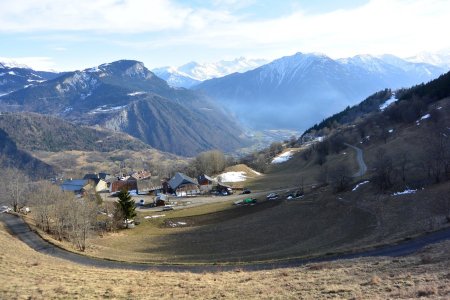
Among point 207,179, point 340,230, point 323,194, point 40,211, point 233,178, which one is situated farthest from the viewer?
point 233,178

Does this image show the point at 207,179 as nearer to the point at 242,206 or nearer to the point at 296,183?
the point at 296,183

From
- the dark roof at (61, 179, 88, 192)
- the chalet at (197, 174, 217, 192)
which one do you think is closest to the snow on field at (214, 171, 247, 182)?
the chalet at (197, 174, 217, 192)

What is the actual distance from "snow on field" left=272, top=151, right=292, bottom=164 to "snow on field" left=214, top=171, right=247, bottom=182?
110ft

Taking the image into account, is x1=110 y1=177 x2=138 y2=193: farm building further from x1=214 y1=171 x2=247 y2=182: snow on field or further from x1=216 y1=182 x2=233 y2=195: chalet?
x1=216 y1=182 x2=233 y2=195: chalet

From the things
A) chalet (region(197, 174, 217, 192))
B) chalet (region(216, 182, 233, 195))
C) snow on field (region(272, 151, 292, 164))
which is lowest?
chalet (region(216, 182, 233, 195))

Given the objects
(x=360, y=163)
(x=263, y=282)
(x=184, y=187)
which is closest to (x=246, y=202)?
(x=360, y=163)

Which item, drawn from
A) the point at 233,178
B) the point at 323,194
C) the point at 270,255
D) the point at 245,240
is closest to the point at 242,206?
the point at 323,194

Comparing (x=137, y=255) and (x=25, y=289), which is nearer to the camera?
(x=25, y=289)

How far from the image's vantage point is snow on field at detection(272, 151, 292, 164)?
18375cm

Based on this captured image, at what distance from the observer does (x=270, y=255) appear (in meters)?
44.8

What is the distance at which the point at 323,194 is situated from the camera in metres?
75.2

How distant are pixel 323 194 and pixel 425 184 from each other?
64.3 ft

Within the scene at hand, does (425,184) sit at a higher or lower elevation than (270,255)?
higher

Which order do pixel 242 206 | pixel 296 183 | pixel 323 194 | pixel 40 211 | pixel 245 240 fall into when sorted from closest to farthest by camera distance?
pixel 245 240, pixel 40 211, pixel 323 194, pixel 242 206, pixel 296 183
